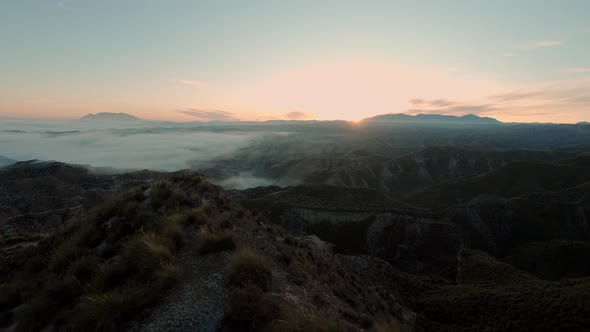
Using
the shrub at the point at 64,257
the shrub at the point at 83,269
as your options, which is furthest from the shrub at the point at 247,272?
the shrub at the point at 64,257

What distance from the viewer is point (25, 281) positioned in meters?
8.76

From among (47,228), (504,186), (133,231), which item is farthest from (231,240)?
(504,186)

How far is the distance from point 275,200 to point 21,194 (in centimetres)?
7119

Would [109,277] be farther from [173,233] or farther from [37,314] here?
[173,233]

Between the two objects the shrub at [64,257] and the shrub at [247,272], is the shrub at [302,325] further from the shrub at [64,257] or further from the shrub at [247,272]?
the shrub at [64,257]

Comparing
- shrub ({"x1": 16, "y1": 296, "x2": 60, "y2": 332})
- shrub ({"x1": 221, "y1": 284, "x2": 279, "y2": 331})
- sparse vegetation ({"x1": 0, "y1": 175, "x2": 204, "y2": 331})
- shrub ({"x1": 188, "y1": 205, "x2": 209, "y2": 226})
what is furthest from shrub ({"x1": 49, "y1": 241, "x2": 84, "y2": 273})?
shrub ({"x1": 221, "y1": 284, "x2": 279, "y2": 331})

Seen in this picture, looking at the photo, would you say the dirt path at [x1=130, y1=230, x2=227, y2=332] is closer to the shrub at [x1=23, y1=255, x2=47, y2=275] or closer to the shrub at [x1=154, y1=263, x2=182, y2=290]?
the shrub at [x1=154, y1=263, x2=182, y2=290]

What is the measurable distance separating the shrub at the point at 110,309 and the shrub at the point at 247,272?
186cm

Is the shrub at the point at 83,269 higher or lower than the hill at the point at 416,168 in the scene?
higher

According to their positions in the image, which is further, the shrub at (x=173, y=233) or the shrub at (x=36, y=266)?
the shrub at (x=36, y=266)

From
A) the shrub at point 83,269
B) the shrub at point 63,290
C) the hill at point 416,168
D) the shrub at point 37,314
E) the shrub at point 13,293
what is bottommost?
the hill at point 416,168

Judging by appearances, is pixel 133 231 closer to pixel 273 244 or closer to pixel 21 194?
pixel 273 244

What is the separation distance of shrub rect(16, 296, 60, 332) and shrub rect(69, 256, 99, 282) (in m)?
0.88

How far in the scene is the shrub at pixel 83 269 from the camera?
7.90 meters
